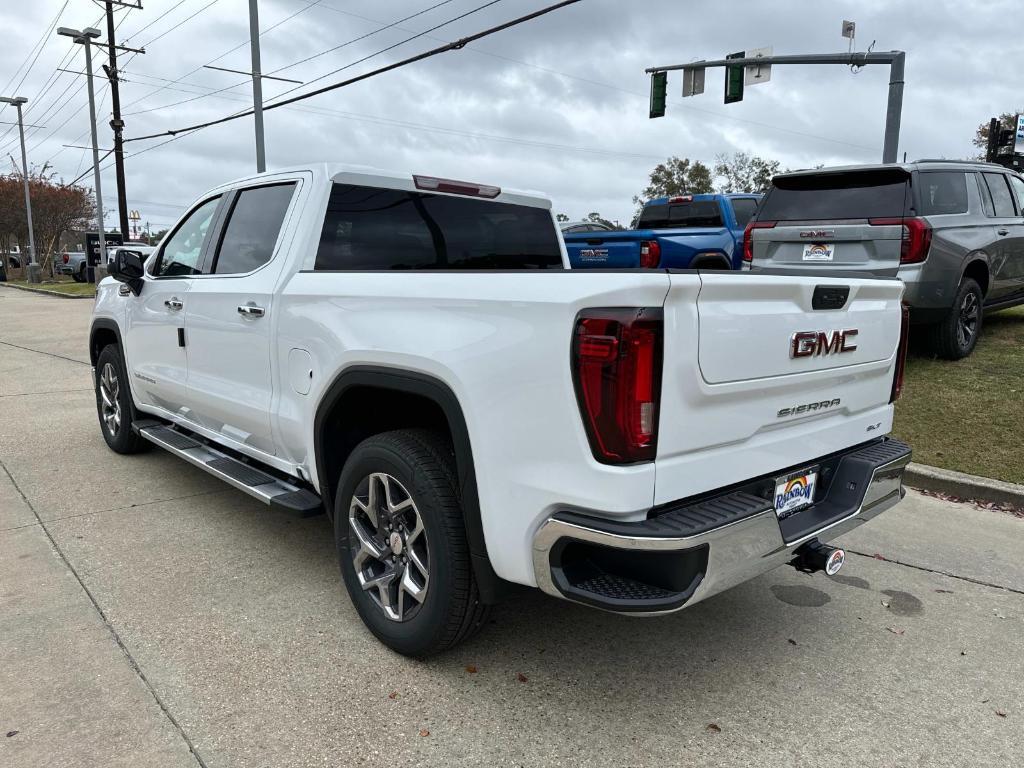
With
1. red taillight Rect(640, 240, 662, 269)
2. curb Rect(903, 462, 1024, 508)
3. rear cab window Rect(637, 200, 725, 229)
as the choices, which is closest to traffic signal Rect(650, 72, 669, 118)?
rear cab window Rect(637, 200, 725, 229)

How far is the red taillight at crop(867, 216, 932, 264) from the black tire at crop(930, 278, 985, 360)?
0.73 meters

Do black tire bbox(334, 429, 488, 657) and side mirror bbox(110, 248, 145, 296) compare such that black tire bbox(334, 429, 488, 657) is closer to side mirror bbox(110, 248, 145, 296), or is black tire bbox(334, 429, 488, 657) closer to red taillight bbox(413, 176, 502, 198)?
red taillight bbox(413, 176, 502, 198)

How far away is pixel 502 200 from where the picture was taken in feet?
13.8

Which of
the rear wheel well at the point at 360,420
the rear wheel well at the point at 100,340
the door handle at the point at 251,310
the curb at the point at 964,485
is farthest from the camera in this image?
the rear wheel well at the point at 100,340

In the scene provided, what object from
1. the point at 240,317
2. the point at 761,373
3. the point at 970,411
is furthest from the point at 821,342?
the point at 970,411

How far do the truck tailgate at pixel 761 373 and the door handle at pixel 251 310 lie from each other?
7.08ft

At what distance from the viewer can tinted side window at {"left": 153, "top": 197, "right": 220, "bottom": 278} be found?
4.44m

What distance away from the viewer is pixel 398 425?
3.27 meters

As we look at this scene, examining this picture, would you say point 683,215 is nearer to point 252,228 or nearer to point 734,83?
point 734,83

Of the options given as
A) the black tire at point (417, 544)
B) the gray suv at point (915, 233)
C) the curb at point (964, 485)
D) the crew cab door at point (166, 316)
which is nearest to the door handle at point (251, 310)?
the crew cab door at point (166, 316)

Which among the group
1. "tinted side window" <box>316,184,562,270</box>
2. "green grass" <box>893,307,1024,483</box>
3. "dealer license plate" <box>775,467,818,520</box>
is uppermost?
"tinted side window" <box>316,184,562,270</box>

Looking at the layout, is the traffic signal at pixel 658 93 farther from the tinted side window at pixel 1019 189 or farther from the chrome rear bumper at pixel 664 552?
the chrome rear bumper at pixel 664 552

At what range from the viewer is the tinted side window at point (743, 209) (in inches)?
435

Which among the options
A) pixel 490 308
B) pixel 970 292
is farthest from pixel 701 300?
pixel 970 292
